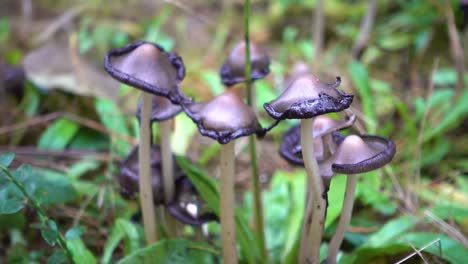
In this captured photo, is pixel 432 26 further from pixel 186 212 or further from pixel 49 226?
pixel 49 226

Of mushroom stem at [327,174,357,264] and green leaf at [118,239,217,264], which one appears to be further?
green leaf at [118,239,217,264]

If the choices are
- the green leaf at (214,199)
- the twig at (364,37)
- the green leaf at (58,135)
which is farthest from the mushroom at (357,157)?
the twig at (364,37)

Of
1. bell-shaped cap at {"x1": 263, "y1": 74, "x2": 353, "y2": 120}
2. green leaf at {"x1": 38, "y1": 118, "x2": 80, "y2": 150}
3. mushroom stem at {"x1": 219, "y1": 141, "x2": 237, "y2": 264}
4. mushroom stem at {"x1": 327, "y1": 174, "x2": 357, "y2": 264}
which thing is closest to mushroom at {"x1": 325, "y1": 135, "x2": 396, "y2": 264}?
mushroom stem at {"x1": 327, "y1": 174, "x2": 357, "y2": 264}

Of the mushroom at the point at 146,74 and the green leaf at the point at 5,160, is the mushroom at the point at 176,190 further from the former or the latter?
the green leaf at the point at 5,160

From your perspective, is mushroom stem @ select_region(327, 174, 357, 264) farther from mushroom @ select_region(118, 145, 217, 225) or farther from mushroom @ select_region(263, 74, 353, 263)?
mushroom @ select_region(118, 145, 217, 225)

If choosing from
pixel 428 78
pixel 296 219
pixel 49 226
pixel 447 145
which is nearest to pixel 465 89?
pixel 447 145
